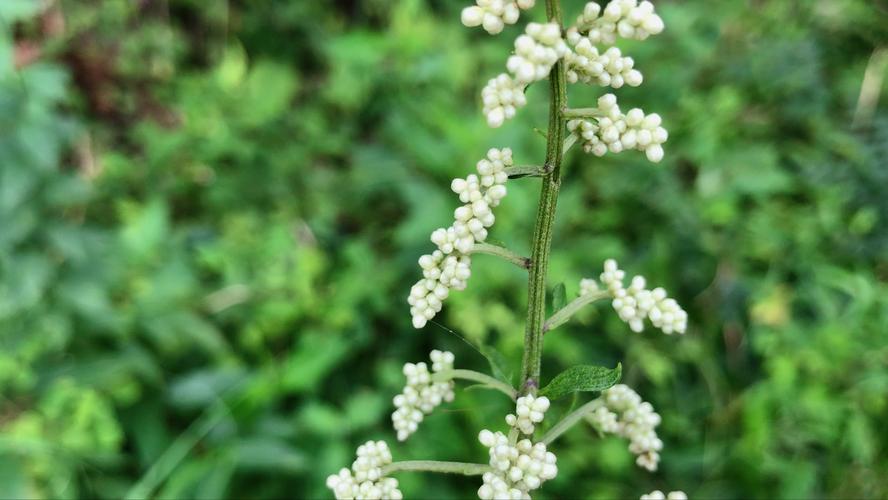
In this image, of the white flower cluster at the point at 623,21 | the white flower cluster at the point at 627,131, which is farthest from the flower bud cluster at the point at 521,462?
the white flower cluster at the point at 623,21

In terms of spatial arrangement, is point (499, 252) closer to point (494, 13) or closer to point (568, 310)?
point (568, 310)

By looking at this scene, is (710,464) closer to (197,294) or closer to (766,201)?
(766,201)

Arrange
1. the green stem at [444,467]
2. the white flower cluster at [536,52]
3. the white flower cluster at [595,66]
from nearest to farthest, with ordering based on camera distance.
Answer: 1. the white flower cluster at [536,52]
2. the white flower cluster at [595,66]
3. the green stem at [444,467]

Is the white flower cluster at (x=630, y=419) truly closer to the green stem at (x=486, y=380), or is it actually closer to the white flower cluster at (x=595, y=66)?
the green stem at (x=486, y=380)

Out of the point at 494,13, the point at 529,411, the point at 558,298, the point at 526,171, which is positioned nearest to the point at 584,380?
the point at 529,411

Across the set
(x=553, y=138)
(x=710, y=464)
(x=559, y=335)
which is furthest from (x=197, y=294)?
(x=553, y=138)

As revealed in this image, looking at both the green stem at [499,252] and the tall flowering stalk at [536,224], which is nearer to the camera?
the tall flowering stalk at [536,224]

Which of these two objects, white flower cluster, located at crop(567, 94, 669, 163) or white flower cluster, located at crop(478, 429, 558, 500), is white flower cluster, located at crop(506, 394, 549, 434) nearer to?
white flower cluster, located at crop(478, 429, 558, 500)
